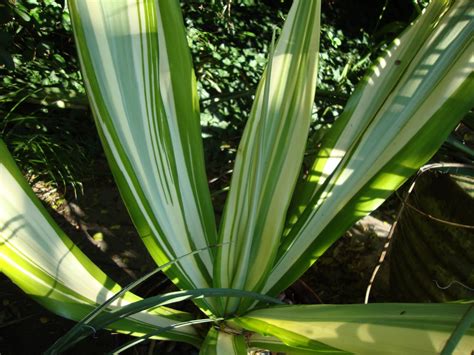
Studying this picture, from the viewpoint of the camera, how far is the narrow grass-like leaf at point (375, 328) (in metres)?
0.58

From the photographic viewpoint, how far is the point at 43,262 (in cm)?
70

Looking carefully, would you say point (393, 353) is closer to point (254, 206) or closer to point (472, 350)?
point (472, 350)

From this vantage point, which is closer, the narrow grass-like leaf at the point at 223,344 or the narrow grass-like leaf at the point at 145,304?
the narrow grass-like leaf at the point at 145,304

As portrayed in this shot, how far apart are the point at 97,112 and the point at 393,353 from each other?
589 mm

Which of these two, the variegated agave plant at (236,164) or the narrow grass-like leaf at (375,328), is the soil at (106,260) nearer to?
the variegated agave plant at (236,164)

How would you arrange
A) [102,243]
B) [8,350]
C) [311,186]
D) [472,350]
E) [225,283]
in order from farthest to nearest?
[102,243] → [8,350] → [311,186] → [225,283] → [472,350]

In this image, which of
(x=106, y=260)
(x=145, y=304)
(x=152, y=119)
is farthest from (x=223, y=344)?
A: (x=106, y=260)

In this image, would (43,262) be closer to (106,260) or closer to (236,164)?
(236,164)

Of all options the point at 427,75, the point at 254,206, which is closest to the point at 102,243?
the point at 254,206

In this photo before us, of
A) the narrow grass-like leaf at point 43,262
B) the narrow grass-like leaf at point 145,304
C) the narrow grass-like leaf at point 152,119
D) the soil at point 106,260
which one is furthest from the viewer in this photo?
the soil at point 106,260

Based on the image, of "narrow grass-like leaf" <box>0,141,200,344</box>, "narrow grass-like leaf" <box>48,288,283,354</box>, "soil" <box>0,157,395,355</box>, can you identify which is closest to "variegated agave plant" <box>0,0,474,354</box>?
"narrow grass-like leaf" <box>0,141,200,344</box>

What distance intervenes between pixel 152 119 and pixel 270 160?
8.8 inches

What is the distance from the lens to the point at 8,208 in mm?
675

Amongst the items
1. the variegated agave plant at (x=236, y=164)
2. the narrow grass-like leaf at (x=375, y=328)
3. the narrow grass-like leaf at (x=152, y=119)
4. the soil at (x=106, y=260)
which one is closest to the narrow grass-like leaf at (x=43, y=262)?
the variegated agave plant at (x=236, y=164)
